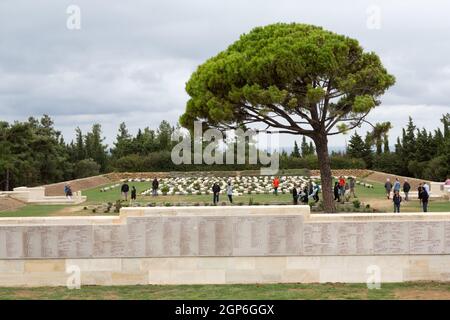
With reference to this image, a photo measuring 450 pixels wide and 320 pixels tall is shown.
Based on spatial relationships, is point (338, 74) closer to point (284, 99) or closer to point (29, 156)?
point (284, 99)

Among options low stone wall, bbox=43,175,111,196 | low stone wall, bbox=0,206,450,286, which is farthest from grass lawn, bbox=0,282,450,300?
low stone wall, bbox=43,175,111,196

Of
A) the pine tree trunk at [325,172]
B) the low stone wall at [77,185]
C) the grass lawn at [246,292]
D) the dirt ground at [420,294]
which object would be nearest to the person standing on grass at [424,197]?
the pine tree trunk at [325,172]

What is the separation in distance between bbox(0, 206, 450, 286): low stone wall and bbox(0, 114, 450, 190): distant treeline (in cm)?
2780

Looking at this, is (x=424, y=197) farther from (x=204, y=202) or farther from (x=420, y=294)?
(x=420, y=294)

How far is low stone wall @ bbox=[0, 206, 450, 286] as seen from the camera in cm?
1016

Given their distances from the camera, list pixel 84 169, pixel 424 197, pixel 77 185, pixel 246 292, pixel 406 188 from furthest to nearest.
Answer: pixel 84 169
pixel 77 185
pixel 406 188
pixel 424 197
pixel 246 292

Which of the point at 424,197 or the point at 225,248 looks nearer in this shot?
the point at 225,248

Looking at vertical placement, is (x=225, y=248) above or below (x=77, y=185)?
below

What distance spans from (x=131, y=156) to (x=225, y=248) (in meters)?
48.7

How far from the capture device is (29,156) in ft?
146

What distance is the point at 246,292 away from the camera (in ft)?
31.2

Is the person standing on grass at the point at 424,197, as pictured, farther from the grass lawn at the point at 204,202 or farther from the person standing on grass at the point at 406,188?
the person standing on grass at the point at 406,188

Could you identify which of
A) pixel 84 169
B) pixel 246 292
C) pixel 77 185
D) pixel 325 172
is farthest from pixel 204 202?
pixel 84 169

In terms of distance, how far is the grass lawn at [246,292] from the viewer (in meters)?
9.16
